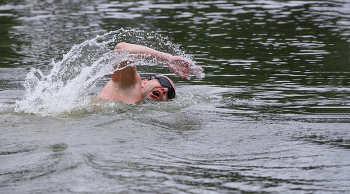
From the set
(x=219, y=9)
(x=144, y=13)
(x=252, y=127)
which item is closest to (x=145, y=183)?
(x=252, y=127)

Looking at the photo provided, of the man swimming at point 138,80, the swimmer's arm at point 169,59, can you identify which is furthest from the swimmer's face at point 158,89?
the swimmer's arm at point 169,59

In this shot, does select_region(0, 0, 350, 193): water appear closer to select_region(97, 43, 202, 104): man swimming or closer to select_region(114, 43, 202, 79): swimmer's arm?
select_region(97, 43, 202, 104): man swimming

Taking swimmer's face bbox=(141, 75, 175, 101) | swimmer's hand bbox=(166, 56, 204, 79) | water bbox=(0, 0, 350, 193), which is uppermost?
swimmer's hand bbox=(166, 56, 204, 79)

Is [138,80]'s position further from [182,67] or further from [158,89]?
[182,67]

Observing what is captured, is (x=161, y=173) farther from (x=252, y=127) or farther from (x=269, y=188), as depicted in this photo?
(x=252, y=127)

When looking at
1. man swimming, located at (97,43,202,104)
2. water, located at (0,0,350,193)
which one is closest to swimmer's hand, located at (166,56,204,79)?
man swimming, located at (97,43,202,104)

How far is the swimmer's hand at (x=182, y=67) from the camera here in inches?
193

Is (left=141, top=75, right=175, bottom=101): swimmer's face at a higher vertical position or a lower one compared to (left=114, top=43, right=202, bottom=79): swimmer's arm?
lower

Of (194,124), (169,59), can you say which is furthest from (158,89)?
(194,124)

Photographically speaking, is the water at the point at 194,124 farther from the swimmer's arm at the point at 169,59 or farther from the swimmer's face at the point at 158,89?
the swimmer's arm at the point at 169,59

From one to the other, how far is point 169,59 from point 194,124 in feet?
2.94

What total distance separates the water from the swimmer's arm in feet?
1.14

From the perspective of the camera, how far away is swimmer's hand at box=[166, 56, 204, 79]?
16.1 ft

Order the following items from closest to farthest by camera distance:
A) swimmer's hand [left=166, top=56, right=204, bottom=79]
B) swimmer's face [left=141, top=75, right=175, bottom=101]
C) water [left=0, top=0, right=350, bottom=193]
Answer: water [left=0, top=0, right=350, bottom=193] → swimmer's hand [left=166, top=56, right=204, bottom=79] → swimmer's face [left=141, top=75, right=175, bottom=101]
